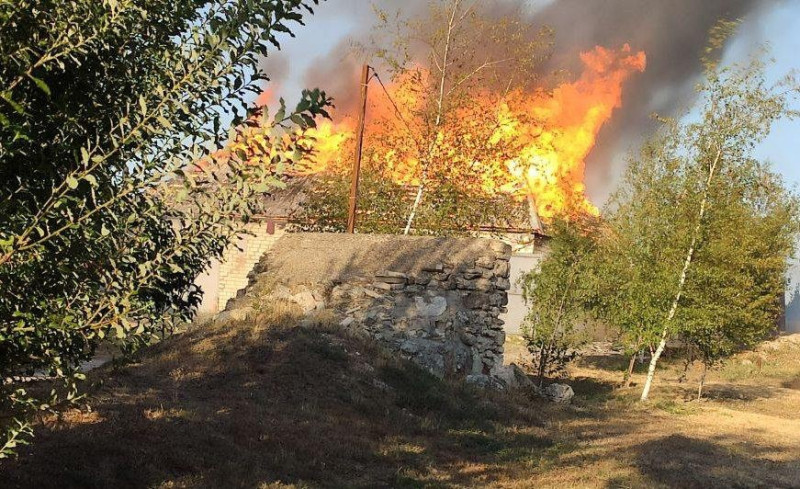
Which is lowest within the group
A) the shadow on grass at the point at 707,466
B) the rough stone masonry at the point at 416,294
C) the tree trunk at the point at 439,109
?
the shadow on grass at the point at 707,466

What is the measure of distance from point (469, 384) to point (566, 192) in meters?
22.3

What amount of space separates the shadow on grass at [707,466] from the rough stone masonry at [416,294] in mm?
5602

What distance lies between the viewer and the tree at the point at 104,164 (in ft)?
16.8

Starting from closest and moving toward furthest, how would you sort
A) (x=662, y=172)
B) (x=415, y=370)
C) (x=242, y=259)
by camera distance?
(x=415, y=370), (x=662, y=172), (x=242, y=259)

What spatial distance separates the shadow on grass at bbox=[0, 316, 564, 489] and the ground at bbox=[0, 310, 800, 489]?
3 centimetres

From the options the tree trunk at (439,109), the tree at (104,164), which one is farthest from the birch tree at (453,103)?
the tree at (104,164)

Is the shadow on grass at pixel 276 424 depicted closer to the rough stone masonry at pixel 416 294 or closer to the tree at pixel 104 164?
the rough stone masonry at pixel 416 294

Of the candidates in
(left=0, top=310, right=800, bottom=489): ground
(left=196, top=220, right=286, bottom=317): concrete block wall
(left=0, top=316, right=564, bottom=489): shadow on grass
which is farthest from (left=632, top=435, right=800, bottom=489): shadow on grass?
(left=196, top=220, right=286, bottom=317): concrete block wall

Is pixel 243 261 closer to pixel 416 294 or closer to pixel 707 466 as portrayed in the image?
pixel 416 294

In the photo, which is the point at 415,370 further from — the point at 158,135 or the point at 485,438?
the point at 158,135

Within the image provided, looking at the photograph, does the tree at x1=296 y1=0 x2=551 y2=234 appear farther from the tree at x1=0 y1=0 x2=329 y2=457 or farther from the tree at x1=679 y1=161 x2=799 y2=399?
the tree at x1=0 y1=0 x2=329 y2=457

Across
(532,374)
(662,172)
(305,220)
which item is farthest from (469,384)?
(662,172)

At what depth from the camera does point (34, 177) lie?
5.44 metres

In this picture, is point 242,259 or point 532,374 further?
point 242,259
